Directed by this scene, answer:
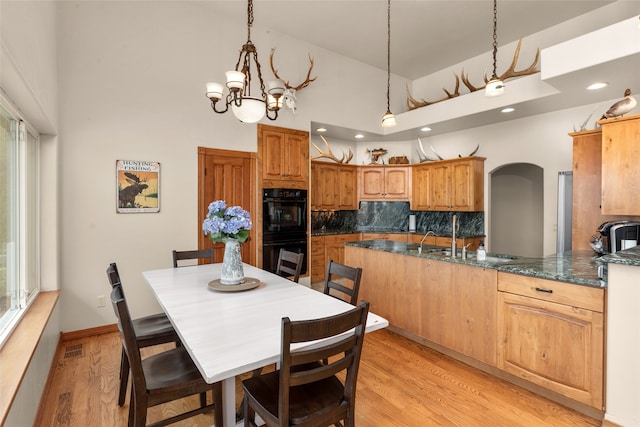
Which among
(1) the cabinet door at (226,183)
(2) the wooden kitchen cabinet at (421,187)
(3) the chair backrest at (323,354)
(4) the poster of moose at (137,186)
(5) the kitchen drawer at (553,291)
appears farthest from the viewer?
(2) the wooden kitchen cabinet at (421,187)

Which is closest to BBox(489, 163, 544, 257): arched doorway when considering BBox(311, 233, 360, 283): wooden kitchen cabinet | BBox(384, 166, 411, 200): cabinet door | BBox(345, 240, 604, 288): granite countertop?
BBox(384, 166, 411, 200): cabinet door

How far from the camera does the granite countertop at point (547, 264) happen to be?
2.15 m

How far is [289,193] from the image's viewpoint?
4.88 m

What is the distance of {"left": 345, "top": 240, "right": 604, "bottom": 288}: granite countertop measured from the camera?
2154 mm

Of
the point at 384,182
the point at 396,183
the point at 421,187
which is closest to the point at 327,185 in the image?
the point at 384,182

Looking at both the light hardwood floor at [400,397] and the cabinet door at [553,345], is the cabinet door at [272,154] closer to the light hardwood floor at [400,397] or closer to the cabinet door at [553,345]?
the light hardwood floor at [400,397]

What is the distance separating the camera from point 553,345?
2238 mm

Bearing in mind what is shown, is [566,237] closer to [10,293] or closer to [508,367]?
[508,367]

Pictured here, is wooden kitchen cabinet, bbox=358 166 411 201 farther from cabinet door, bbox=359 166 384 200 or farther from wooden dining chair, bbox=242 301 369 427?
wooden dining chair, bbox=242 301 369 427

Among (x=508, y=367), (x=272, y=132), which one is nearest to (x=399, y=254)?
(x=508, y=367)

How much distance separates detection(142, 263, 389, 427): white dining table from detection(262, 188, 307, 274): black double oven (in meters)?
2.01

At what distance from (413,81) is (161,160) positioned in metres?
5.20

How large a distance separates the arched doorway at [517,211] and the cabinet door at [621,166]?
3.09 metres

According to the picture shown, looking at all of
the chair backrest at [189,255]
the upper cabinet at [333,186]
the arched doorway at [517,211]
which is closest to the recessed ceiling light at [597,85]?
the arched doorway at [517,211]
